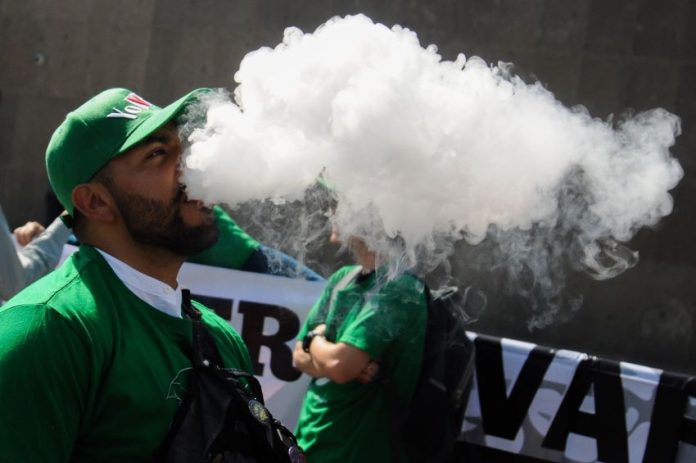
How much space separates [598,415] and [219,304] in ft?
6.97

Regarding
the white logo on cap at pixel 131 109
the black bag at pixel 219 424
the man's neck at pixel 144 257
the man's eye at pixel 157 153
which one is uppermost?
the white logo on cap at pixel 131 109

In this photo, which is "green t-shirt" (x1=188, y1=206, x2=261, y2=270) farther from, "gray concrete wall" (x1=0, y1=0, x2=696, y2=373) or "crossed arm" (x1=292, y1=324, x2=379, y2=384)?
"gray concrete wall" (x1=0, y1=0, x2=696, y2=373)

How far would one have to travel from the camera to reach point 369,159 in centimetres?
186

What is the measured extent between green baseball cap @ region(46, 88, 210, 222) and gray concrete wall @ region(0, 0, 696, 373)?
5.58 meters

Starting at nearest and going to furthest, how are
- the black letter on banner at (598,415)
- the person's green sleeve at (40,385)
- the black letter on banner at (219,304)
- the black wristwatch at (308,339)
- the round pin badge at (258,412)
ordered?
1. the person's green sleeve at (40,385)
2. the round pin badge at (258,412)
3. the black wristwatch at (308,339)
4. the black letter on banner at (598,415)
5. the black letter on banner at (219,304)

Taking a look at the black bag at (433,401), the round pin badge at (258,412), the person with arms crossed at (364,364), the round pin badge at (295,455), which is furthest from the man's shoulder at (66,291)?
the black bag at (433,401)

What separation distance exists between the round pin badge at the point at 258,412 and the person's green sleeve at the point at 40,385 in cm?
36

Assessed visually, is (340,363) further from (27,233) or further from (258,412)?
(27,233)

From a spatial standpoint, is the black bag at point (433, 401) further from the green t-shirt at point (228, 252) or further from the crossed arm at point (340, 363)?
the green t-shirt at point (228, 252)

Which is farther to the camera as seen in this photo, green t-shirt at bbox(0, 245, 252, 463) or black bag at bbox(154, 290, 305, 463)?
black bag at bbox(154, 290, 305, 463)

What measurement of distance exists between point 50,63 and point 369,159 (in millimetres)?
8104

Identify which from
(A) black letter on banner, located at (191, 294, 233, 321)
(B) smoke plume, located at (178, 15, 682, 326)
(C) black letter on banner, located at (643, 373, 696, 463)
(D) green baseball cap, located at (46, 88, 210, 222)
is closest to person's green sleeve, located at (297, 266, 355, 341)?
(A) black letter on banner, located at (191, 294, 233, 321)

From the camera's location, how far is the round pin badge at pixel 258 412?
6.07 feet

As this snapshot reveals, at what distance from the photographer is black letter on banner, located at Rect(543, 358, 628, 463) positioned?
13.1ft
